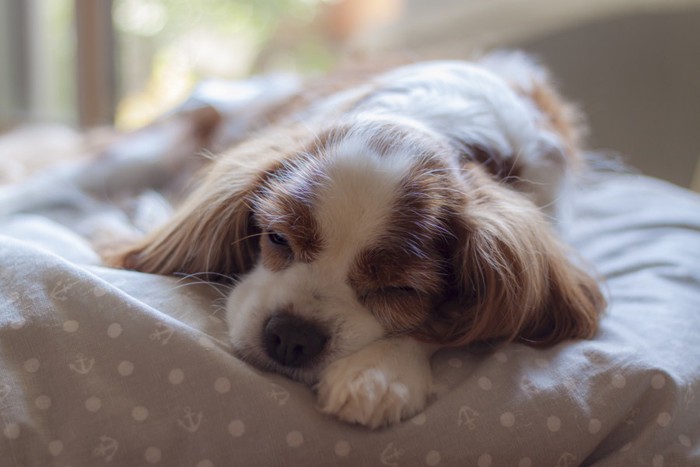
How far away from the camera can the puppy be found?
4.13 feet

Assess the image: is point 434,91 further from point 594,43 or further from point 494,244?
point 594,43

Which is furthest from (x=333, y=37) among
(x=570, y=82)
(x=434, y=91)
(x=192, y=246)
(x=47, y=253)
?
(x=47, y=253)

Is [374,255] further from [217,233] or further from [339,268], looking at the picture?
[217,233]

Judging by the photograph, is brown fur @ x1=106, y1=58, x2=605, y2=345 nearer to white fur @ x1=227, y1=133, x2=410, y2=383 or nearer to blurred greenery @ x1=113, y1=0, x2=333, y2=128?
white fur @ x1=227, y1=133, x2=410, y2=383

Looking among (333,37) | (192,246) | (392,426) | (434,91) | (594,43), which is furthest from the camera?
(333,37)

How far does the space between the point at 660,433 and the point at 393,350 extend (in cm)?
45

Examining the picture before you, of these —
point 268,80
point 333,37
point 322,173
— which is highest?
point 322,173

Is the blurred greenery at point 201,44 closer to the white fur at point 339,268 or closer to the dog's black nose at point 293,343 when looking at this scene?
the white fur at point 339,268

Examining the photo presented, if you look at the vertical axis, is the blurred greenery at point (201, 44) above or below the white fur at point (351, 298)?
below

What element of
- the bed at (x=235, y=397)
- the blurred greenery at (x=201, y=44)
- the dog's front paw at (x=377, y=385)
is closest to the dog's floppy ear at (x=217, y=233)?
the bed at (x=235, y=397)

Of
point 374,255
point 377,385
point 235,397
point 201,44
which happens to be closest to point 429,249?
→ point 374,255

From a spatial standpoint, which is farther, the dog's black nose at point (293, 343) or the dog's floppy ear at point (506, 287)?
the dog's floppy ear at point (506, 287)

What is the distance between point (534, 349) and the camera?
135 cm

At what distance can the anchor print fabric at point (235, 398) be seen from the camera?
108 cm
